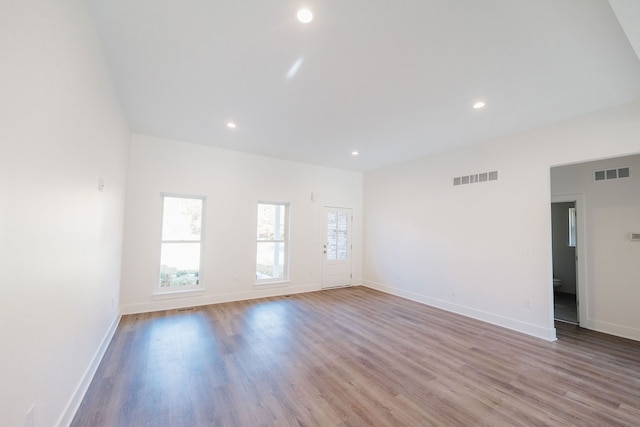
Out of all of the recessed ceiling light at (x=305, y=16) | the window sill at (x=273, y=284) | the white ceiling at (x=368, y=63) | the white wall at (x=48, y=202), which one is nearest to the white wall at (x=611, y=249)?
the white ceiling at (x=368, y=63)

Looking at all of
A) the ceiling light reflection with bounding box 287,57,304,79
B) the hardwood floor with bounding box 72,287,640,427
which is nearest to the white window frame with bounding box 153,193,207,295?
the hardwood floor with bounding box 72,287,640,427

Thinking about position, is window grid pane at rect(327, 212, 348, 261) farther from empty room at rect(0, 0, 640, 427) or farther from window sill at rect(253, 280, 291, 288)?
window sill at rect(253, 280, 291, 288)

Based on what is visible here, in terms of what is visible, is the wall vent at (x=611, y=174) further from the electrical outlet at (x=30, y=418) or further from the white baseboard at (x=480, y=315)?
the electrical outlet at (x=30, y=418)

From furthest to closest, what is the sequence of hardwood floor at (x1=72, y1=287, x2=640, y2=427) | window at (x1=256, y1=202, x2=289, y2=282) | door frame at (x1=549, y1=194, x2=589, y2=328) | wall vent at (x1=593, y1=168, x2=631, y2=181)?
window at (x1=256, y1=202, x2=289, y2=282)
door frame at (x1=549, y1=194, x2=589, y2=328)
wall vent at (x1=593, y1=168, x2=631, y2=181)
hardwood floor at (x1=72, y1=287, x2=640, y2=427)

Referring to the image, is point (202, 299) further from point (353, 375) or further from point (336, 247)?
point (353, 375)

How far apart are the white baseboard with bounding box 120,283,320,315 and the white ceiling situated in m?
2.94

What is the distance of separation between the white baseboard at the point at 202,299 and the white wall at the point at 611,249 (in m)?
4.98

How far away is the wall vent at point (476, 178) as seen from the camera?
4.26 m

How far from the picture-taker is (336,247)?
6527 mm

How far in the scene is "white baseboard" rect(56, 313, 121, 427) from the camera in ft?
6.00

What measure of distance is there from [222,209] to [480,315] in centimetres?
498

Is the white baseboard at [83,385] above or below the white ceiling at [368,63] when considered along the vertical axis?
below

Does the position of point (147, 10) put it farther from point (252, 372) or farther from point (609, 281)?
point (609, 281)

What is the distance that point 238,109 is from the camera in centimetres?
339
